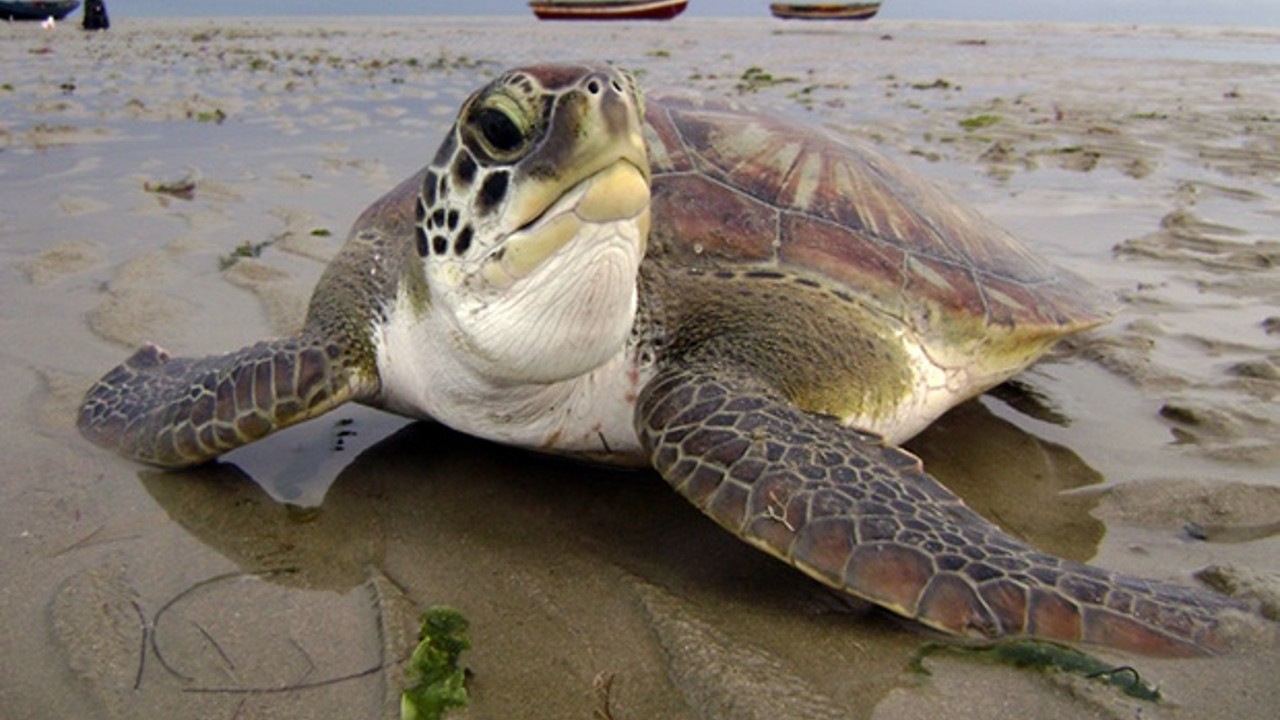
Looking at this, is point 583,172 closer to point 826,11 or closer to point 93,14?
point 93,14

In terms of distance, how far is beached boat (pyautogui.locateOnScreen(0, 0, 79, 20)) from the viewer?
83.5 feet

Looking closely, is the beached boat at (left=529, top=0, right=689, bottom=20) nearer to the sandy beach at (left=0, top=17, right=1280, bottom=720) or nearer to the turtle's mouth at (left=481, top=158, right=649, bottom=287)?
the sandy beach at (left=0, top=17, right=1280, bottom=720)

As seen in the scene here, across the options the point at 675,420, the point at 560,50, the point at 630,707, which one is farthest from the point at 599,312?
the point at 560,50

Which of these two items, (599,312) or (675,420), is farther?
(675,420)

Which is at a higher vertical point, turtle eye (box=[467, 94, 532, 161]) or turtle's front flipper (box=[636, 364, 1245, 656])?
turtle eye (box=[467, 94, 532, 161])

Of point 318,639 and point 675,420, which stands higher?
point 675,420

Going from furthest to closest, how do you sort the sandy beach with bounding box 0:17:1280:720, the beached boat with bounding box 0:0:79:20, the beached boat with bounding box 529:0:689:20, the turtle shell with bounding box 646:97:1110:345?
1. the beached boat with bounding box 529:0:689:20
2. the beached boat with bounding box 0:0:79:20
3. the turtle shell with bounding box 646:97:1110:345
4. the sandy beach with bounding box 0:17:1280:720

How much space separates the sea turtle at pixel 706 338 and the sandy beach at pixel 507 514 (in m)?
0.13

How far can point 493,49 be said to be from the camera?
2017 cm

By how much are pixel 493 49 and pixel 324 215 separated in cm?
1645

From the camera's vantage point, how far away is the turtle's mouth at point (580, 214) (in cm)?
159

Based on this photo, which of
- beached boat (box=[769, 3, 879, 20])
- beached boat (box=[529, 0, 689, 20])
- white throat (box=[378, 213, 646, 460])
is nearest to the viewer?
white throat (box=[378, 213, 646, 460])

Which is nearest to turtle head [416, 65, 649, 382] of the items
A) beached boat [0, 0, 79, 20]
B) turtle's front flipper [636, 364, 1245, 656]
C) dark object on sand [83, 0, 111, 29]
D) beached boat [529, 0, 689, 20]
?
turtle's front flipper [636, 364, 1245, 656]

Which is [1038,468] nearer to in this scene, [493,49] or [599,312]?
[599,312]
